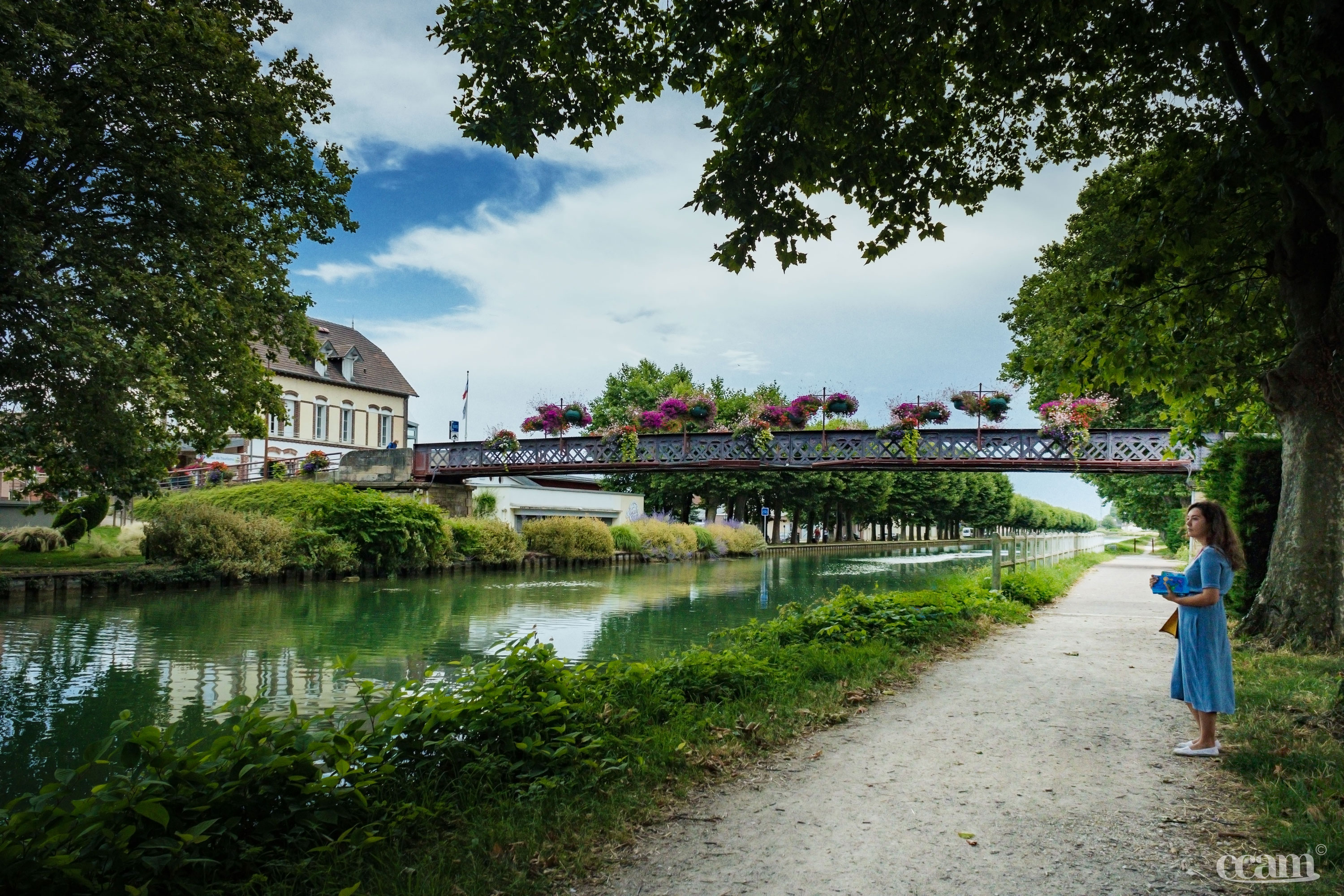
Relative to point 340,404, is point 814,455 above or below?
below

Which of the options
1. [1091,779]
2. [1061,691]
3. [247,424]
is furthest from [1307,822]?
[247,424]

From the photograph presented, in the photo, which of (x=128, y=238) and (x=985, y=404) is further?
(x=985, y=404)

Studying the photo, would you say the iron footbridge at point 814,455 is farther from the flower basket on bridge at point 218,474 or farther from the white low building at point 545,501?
the flower basket on bridge at point 218,474

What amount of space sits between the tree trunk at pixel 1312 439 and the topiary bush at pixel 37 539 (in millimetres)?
27695

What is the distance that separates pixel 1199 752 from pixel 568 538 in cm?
3151

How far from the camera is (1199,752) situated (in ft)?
17.4

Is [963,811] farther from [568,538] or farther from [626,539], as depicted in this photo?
[626,539]

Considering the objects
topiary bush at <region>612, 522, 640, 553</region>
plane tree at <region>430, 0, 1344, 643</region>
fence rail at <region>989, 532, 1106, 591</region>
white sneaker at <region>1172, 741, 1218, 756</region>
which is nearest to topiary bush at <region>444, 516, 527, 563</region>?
topiary bush at <region>612, 522, 640, 553</region>

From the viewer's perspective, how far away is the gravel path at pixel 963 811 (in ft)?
11.6

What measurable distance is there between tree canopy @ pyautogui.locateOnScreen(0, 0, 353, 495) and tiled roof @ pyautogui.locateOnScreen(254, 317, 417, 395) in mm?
39141

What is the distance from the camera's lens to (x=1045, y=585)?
675 inches

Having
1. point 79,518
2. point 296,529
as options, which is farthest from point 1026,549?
point 79,518

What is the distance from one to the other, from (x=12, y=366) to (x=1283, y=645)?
18.1 metres

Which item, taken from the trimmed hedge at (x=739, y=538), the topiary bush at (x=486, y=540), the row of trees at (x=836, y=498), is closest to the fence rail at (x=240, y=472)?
the topiary bush at (x=486, y=540)
